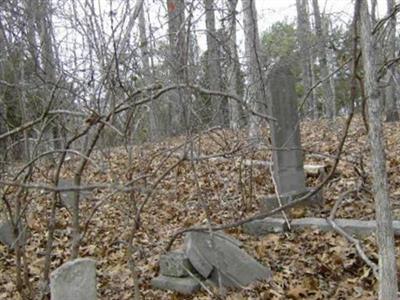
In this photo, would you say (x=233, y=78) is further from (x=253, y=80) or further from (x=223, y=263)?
(x=223, y=263)

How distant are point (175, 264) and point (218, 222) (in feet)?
4.71

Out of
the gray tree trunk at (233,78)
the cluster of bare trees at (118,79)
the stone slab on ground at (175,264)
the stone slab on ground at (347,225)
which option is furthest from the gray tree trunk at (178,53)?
the stone slab on ground at (347,225)

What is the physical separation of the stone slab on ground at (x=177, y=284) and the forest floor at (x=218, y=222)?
→ 0.05 m

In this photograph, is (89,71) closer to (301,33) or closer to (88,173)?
(88,173)

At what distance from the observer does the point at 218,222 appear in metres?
5.72

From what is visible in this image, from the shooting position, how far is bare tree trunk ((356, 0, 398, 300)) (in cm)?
290

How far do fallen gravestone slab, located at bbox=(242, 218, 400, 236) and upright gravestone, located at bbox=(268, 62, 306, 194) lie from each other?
0.55 meters

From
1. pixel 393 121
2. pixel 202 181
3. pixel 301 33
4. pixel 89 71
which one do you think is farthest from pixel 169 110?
pixel 301 33

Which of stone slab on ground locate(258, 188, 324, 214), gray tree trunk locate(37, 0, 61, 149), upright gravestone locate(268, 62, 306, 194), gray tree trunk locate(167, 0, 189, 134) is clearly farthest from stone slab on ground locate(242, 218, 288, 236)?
gray tree trunk locate(37, 0, 61, 149)

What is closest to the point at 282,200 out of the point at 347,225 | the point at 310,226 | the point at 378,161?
the point at 310,226

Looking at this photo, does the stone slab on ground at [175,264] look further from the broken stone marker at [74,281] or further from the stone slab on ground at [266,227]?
the broken stone marker at [74,281]

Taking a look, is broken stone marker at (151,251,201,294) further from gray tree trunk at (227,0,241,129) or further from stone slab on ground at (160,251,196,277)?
gray tree trunk at (227,0,241,129)

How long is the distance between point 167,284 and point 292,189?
2.03 metres

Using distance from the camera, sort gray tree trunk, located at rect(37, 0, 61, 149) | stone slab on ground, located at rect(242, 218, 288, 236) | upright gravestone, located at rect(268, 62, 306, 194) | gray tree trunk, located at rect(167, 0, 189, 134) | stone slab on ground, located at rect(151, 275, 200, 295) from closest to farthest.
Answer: gray tree trunk, located at rect(167, 0, 189, 134)
stone slab on ground, located at rect(151, 275, 200, 295)
gray tree trunk, located at rect(37, 0, 61, 149)
stone slab on ground, located at rect(242, 218, 288, 236)
upright gravestone, located at rect(268, 62, 306, 194)
